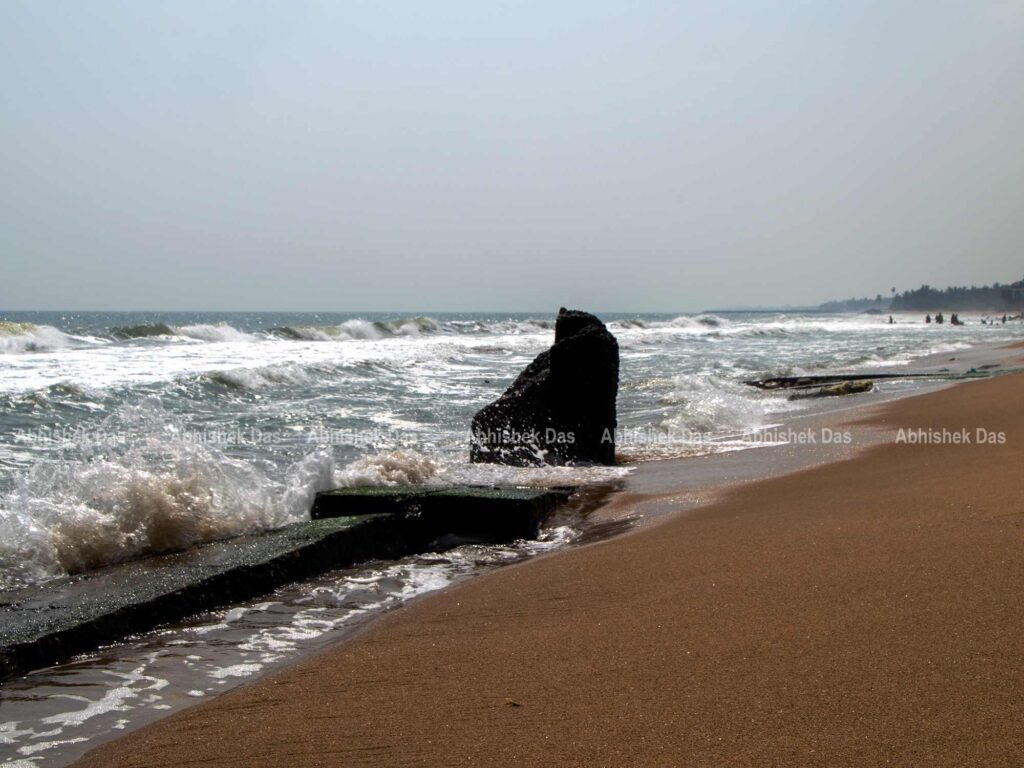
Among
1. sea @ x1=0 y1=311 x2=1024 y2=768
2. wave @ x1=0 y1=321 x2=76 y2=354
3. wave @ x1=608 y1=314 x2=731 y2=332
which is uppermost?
wave @ x1=608 y1=314 x2=731 y2=332

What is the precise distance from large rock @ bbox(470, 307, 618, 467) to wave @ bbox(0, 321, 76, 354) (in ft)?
71.4

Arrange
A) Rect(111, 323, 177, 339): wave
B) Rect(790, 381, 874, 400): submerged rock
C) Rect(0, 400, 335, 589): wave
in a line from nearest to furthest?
Rect(0, 400, 335, 589): wave, Rect(790, 381, 874, 400): submerged rock, Rect(111, 323, 177, 339): wave

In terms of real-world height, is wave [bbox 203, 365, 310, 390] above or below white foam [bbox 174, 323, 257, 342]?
below

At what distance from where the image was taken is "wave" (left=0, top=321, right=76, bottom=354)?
86.2 ft

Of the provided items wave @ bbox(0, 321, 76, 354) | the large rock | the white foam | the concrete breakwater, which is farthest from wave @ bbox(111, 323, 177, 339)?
the concrete breakwater

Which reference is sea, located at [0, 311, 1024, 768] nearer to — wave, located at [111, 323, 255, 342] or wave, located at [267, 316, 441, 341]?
wave, located at [111, 323, 255, 342]

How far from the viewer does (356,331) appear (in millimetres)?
43812

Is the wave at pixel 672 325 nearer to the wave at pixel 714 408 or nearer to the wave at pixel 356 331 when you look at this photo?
the wave at pixel 356 331

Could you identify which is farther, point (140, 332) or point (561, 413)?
point (140, 332)

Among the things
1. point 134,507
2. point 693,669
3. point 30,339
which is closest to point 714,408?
point 134,507

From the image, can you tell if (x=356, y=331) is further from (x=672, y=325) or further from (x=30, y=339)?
(x=672, y=325)

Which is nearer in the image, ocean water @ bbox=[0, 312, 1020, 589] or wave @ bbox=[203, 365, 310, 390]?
ocean water @ bbox=[0, 312, 1020, 589]

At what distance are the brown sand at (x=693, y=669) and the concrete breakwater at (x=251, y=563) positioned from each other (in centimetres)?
91

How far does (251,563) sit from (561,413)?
15.7 ft
